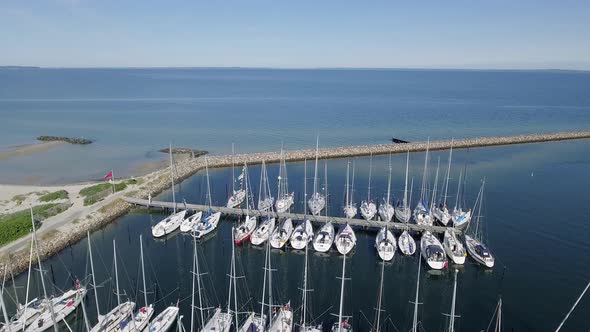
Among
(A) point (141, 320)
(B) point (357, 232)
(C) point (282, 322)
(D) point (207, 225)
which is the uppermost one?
(C) point (282, 322)

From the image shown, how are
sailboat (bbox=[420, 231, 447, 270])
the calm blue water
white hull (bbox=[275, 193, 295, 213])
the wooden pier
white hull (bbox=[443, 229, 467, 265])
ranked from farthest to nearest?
the calm blue water, white hull (bbox=[275, 193, 295, 213]), the wooden pier, white hull (bbox=[443, 229, 467, 265]), sailboat (bbox=[420, 231, 447, 270])

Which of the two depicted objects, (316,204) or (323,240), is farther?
(316,204)

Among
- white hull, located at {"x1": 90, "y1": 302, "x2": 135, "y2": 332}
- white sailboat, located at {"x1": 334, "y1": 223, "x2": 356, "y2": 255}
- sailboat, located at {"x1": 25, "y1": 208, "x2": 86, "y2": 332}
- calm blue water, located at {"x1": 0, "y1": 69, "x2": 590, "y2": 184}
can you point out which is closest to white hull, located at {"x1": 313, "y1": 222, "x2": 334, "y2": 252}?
white sailboat, located at {"x1": 334, "y1": 223, "x2": 356, "y2": 255}

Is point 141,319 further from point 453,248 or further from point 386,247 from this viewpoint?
point 453,248

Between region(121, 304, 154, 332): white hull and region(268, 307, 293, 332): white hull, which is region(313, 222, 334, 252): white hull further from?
region(121, 304, 154, 332): white hull

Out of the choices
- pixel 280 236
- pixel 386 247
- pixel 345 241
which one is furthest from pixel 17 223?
pixel 386 247

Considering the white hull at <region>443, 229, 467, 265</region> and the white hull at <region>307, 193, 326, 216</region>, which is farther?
the white hull at <region>307, 193, 326, 216</region>
